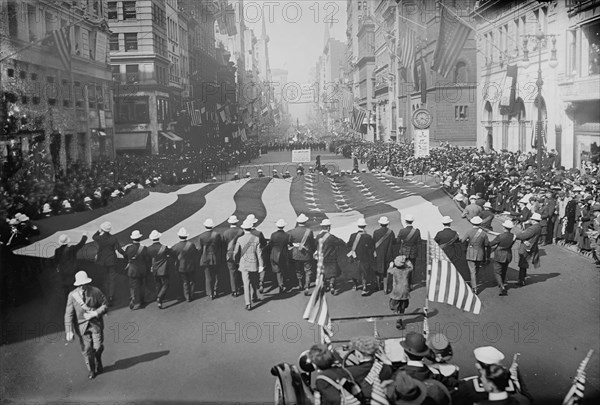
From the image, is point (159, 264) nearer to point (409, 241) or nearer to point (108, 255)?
point (108, 255)

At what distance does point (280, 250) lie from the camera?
543 inches

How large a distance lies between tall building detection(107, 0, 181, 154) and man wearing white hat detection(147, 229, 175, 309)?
499 cm

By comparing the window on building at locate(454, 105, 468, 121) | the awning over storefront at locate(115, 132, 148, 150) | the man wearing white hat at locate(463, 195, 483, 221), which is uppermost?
the window on building at locate(454, 105, 468, 121)

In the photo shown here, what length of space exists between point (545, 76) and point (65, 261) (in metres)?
19.2

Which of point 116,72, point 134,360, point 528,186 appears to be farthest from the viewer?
point 528,186

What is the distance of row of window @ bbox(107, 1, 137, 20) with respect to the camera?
16.5 metres

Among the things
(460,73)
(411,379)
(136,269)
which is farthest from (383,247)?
(460,73)

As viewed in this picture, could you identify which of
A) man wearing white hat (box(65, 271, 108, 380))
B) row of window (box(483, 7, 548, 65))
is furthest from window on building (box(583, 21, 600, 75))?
man wearing white hat (box(65, 271, 108, 380))

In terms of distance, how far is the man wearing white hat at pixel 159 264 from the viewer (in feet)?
43.2

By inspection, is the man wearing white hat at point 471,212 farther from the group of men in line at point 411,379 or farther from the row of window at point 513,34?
the row of window at point 513,34

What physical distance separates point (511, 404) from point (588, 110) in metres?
17.0

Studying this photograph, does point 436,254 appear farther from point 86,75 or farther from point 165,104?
point 86,75

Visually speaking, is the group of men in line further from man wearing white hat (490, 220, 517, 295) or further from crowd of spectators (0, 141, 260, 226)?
crowd of spectators (0, 141, 260, 226)

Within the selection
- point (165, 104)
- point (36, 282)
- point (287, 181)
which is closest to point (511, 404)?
point (36, 282)
